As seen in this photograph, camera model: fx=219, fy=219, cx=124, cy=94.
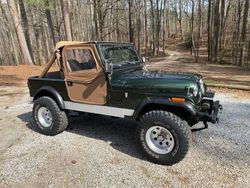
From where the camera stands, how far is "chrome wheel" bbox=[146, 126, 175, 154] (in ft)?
11.2

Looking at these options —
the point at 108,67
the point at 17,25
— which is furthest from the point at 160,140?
the point at 17,25

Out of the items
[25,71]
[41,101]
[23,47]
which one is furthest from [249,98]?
[23,47]

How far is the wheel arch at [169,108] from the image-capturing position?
3236 mm

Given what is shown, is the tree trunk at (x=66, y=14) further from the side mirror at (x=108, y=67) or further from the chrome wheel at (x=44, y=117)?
the side mirror at (x=108, y=67)

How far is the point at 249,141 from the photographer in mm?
4062

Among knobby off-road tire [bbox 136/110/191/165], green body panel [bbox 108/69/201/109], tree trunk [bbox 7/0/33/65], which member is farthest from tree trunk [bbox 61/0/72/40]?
knobby off-road tire [bbox 136/110/191/165]

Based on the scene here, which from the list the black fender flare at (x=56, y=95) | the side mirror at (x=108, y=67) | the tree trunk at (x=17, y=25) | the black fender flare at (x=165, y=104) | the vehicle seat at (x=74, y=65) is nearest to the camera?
the black fender flare at (x=165, y=104)

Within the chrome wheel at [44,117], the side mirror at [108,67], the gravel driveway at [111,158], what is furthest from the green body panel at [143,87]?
the chrome wheel at [44,117]

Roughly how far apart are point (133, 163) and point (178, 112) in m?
1.09

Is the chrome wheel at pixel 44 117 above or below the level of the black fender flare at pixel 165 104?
below

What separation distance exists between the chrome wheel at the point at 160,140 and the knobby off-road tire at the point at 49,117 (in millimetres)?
1951

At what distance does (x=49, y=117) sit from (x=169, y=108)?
267 cm

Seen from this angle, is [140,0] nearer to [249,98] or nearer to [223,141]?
[249,98]

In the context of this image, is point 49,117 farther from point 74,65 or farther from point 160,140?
point 160,140
